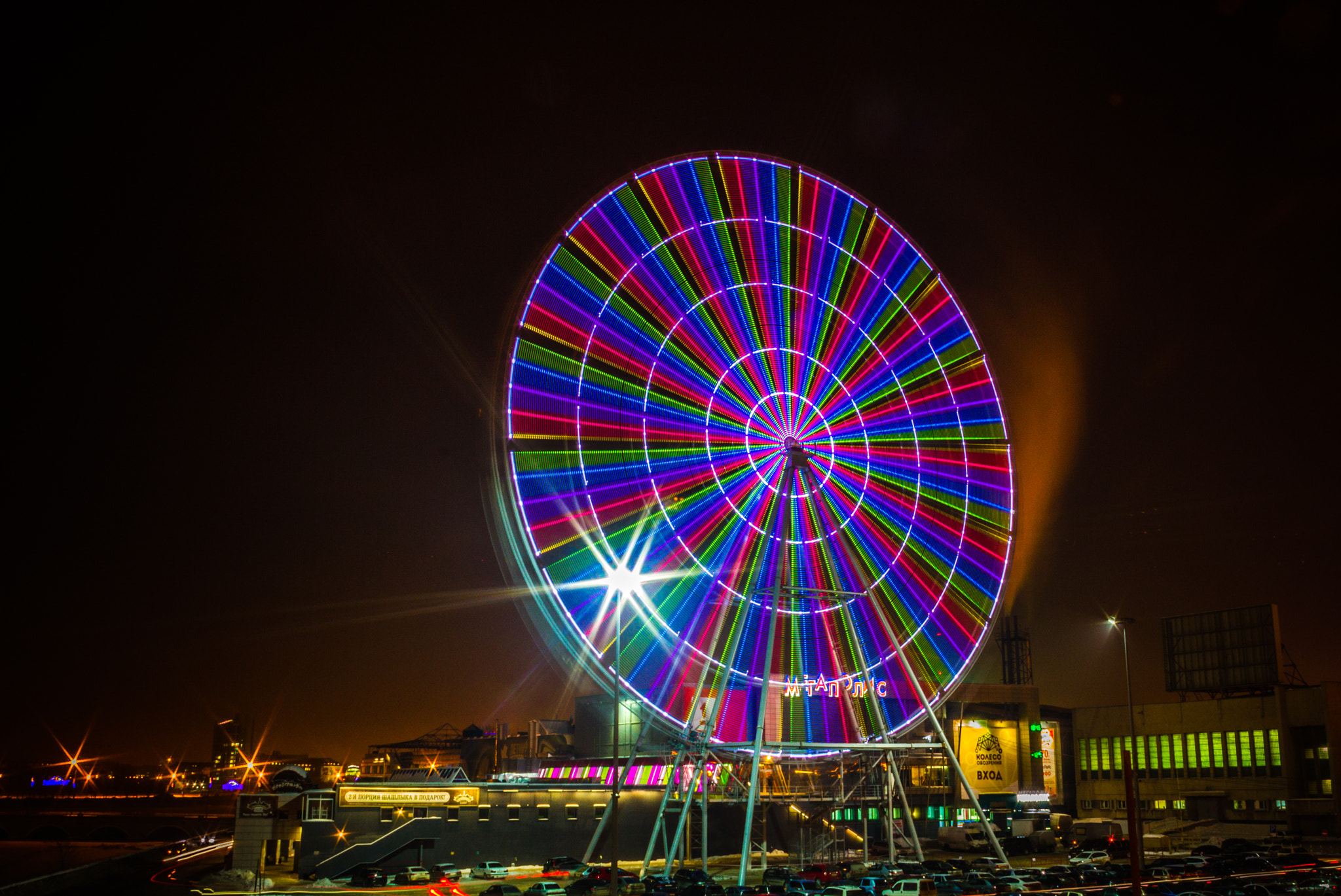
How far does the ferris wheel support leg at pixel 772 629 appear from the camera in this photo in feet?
95.4

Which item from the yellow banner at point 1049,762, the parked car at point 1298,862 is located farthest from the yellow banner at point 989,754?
the parked car at point 1298,862

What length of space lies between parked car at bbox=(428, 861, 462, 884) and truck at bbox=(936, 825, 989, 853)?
23304 millimetres

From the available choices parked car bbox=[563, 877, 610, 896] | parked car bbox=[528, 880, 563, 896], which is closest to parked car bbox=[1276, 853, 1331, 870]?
parked car bbox=[563, 877, 610, 896]

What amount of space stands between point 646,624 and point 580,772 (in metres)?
19.3

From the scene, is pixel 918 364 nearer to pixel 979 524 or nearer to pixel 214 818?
pixel 979 524

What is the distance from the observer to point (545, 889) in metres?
30.3

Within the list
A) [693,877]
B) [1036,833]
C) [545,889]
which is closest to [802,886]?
[693,877]

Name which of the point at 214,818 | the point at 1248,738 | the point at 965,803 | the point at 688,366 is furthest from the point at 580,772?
the point at 214,818

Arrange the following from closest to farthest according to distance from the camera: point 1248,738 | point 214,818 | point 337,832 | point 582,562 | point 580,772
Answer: point 582,562 → point 337,832 → point 580,772 → point 1248,738 → point 214,818

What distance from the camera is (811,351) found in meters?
30.7

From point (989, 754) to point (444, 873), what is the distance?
142ft

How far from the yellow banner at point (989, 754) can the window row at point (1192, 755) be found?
6766mm

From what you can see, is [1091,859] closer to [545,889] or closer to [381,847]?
[545,889]

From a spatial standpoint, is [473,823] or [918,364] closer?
[918,364]
